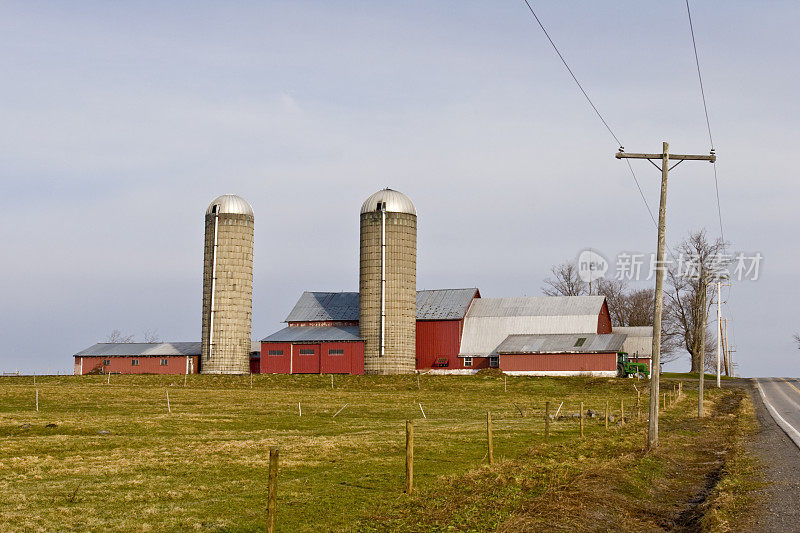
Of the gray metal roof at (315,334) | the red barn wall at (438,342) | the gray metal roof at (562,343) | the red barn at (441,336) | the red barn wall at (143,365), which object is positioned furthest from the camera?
the red barn wall at (438,342)

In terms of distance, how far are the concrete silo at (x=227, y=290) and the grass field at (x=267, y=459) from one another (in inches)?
1076

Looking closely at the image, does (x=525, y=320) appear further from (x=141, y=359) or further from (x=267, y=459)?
(x=267, y=459)

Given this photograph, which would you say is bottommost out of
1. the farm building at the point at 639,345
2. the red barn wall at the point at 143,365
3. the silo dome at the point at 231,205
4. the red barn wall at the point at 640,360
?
the red barn wall at the point at 143,365

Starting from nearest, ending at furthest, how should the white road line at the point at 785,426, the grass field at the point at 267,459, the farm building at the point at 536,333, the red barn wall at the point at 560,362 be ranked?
the grass field at the point at 267,459, the white road line at the point at 785,426, the red barn wall at the point at 560,362, the farm building at the point at 536,333

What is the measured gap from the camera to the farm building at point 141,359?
280 ft

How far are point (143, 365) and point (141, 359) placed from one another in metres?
0.65

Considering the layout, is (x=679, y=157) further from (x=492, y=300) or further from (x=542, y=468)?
(x=492, y=300)

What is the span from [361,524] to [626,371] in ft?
215

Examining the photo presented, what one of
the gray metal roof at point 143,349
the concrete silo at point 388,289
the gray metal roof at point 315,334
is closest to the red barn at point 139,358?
the gray metal roof at point 143,349

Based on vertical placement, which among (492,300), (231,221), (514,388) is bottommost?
(514,388)

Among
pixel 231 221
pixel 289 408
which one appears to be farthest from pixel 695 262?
pixel 289 408

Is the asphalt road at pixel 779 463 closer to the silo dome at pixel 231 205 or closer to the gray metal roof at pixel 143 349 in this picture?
the silo dome at pixel 231 205

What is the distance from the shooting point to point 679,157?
1233 inches

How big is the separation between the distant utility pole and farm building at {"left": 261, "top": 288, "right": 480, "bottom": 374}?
5144cm
